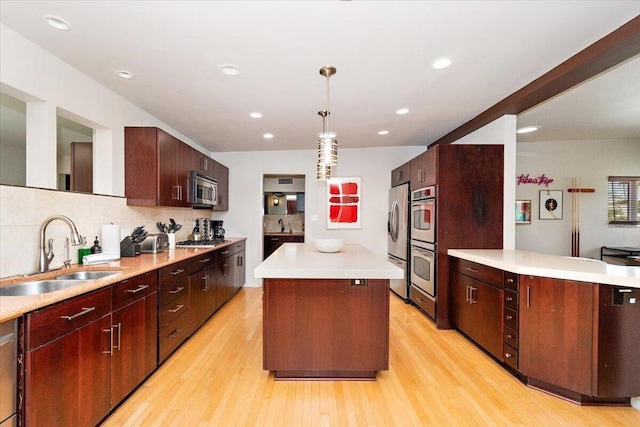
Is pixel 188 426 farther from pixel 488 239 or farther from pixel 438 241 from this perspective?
pixel 488 239

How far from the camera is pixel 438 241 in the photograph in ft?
11.0

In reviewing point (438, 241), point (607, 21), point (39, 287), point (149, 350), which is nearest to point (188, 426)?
point (149, 350)

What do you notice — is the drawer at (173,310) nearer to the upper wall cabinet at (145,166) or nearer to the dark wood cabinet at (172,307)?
the dark wood cabinet at (172,307)

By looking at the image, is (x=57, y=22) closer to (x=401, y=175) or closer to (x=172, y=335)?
(x=172, y=335)

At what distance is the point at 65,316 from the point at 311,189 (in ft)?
13.5

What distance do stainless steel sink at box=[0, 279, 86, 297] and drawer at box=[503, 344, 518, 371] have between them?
3.20 m

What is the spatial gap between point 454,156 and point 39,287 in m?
3.72

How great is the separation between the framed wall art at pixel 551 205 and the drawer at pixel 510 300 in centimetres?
336

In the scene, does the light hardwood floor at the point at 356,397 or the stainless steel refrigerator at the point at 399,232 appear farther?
the stainless steel refrigerator at the point at 399,232

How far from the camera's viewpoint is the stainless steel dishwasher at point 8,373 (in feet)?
4.01

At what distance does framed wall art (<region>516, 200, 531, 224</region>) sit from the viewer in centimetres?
491

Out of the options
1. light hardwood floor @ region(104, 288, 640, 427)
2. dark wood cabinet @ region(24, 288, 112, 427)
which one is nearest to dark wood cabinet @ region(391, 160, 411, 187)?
light hardwood floor @ region(104, 288, 640, 427)

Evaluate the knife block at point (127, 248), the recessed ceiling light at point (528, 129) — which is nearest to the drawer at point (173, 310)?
the knife block at point (127, 248)

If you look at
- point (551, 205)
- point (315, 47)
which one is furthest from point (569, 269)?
point (551, 205)
